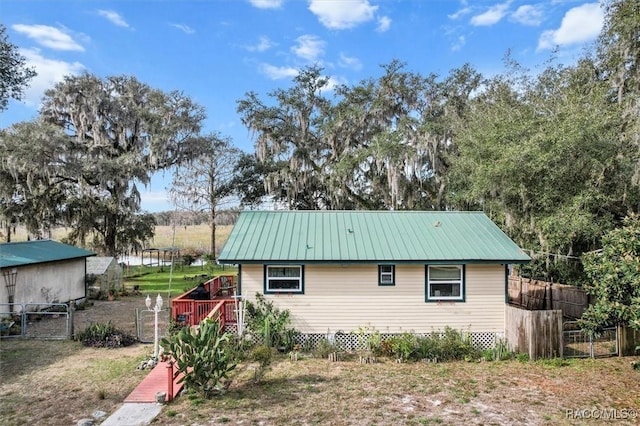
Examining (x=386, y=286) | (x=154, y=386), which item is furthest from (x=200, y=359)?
(x=386, y=286)

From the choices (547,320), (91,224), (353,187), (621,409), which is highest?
(353,187)

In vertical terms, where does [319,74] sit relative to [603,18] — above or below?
above

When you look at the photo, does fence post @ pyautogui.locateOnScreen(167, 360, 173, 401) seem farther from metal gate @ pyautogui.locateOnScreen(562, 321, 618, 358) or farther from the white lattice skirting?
metal gate @ pyautogui.locateOnScreen(562, 321, 618, 358)

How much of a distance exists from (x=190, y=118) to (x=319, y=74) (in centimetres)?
933

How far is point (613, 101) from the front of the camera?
16.5 m

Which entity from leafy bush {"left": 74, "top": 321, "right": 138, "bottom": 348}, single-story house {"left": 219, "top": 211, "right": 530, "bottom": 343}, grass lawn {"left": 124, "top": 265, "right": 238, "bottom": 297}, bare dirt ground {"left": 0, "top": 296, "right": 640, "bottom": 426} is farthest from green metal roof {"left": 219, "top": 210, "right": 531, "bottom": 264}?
grass lawn {"left": 124, "top": 265, "right": 238, "bottom": 297}

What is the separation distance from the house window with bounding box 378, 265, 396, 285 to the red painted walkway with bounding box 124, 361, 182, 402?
19.5ft

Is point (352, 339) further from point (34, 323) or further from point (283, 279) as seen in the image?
point (34, 323)

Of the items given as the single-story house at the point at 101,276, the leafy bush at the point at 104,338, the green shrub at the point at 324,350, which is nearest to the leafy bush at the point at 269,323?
the green shrub at the point at 324,350

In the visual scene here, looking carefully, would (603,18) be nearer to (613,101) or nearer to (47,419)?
(613,101)

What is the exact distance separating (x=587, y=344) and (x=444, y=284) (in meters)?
4.61

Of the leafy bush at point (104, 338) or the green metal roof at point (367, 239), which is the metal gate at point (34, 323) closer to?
the leafy bush at point (104, 338)

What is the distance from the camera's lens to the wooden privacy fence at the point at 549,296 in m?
14.6

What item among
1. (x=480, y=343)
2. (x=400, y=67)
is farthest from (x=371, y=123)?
(x=480, y=343)
